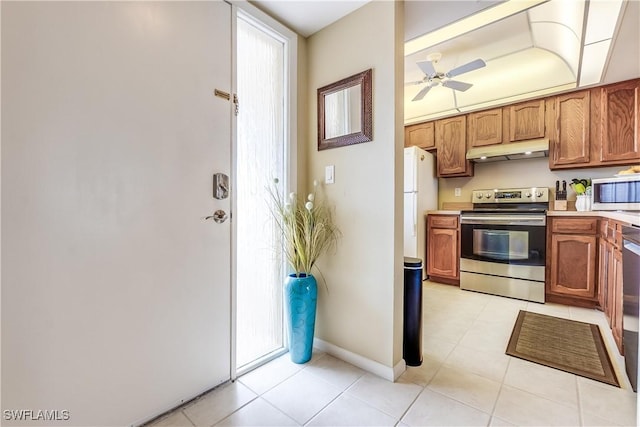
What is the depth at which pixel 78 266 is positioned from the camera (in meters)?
1.05

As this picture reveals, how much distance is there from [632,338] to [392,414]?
127cm

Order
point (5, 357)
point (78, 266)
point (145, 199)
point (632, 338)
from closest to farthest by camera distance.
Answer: point (5, 357) < point (78, 266) < point (145, 199) < point (632, 338)

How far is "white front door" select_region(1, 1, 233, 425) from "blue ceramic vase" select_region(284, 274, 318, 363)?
0.37 m

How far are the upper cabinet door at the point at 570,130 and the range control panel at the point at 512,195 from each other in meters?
0.35

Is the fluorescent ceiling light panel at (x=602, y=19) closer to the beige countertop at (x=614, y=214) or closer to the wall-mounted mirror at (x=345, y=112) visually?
the beige countertop at (x=614, y=214)

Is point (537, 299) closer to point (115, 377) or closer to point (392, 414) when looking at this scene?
point (392, 414)

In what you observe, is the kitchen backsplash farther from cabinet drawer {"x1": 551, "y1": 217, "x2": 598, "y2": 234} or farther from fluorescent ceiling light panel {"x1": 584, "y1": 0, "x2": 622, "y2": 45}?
fluorescent ceiling light panel {"x1": 584, "y1": 0, "x2": 622, "y2": 45}

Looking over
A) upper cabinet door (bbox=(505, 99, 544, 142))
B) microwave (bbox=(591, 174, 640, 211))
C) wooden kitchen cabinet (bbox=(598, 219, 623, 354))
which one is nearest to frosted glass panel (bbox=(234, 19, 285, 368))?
wooden kitchen cabinet (bbox=(598, 219, 623, 354))

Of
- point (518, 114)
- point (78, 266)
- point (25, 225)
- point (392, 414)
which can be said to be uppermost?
point (518, 114)

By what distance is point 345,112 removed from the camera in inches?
68.3

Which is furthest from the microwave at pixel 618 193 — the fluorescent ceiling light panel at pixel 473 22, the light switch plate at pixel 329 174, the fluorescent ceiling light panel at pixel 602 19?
the light switch plate at pixel 329 174

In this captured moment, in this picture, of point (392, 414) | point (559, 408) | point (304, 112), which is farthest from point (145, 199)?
point (559, 408)

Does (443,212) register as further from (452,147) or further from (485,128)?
(485,128)

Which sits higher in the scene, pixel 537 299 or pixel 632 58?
pixel 632 58
